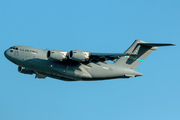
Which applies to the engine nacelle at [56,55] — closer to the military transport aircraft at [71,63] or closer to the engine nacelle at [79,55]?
the military transport aircraft at [71,63]

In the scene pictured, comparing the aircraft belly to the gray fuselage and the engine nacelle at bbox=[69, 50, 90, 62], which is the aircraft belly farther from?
the engine nacelle at bbox=[69, 50, 90, 62]

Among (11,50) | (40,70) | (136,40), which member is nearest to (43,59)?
(40,70)

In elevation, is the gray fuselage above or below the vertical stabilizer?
below

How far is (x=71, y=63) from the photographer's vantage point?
18953mm

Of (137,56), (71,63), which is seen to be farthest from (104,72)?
(137,56)

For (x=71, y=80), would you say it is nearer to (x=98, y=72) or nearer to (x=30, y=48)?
(x=98, y=72)

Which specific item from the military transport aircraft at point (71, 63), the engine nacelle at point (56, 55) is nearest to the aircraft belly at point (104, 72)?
the military transport aircraft at point (71, 63)

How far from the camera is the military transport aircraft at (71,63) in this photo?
1809 centimetres

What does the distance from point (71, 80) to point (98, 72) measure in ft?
7.06

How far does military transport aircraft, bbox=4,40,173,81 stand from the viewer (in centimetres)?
1809

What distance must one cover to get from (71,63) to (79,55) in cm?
121

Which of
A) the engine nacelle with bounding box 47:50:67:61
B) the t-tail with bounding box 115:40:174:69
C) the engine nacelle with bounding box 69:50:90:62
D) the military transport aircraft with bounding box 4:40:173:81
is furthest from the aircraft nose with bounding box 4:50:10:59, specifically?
the t-tail with bounding box 115:40:174:69

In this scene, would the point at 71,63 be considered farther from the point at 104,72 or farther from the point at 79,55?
the point at 104,72

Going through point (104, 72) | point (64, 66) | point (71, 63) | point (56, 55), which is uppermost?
point (56, 55)
